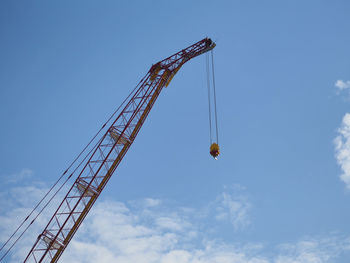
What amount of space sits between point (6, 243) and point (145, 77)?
84.2 ft

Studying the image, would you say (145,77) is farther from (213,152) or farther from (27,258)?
(27,258)

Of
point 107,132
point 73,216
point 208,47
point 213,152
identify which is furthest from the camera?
point 208,47

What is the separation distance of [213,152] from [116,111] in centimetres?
1403

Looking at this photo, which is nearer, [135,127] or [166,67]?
[135,127]

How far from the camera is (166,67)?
42.7 metres

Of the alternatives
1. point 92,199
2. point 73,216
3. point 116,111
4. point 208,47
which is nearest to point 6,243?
point 73,216

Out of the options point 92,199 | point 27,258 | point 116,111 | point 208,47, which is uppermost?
point 208,47

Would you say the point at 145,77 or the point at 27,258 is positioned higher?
the point at 145,77

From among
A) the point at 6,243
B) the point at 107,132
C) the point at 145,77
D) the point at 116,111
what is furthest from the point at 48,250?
the point at 145,77

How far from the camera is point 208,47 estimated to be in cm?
4184

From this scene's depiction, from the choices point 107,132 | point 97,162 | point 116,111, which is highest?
point 116,111

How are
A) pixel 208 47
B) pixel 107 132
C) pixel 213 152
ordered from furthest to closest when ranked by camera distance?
pixel 208 47, pixel 107 132, pixel 213 152

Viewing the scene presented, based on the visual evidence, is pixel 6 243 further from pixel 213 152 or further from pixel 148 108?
pixel 213 152

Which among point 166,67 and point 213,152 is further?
point 166,67
